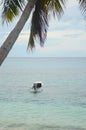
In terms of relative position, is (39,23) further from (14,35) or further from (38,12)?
(14,35)

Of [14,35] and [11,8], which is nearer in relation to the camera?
[14,35]

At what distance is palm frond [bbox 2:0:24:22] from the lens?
8633 millimetres

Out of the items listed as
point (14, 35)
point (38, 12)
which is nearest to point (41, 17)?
point (38, 12)

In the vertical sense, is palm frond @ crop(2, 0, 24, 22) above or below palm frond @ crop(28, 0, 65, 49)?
above

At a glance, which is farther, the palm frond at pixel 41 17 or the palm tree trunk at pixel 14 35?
the palm frond at pixel 41 17

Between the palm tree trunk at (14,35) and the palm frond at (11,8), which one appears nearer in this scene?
the palm tree trunk at (14,35)

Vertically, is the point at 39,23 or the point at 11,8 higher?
the point at 11,8

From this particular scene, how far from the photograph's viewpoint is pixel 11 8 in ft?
28.7

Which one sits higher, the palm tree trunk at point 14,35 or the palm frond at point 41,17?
the palm tree trunk at point 14,35

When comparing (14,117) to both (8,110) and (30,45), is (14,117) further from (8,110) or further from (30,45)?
(30,45)

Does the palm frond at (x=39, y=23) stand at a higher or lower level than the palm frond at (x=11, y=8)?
lower

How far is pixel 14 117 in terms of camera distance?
2388cm

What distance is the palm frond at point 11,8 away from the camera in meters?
8.63

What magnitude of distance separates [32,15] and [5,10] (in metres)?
0.66
